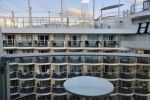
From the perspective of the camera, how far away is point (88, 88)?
6.98 ft

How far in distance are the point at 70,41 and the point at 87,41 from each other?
1383 mm

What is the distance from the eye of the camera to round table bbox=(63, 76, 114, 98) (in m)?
1.99

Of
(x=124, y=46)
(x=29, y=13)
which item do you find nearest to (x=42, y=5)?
(x=29, y=13)

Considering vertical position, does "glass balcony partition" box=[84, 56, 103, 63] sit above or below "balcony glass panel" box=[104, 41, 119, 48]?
below

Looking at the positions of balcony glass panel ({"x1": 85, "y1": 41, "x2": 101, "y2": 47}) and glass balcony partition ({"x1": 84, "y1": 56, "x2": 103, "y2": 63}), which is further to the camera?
balcony glass panel ({"x1": 85, "y1": 41, "x2": 101, "y2": 47})

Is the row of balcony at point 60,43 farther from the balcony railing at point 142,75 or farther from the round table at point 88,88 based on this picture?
the round table at point 88,88

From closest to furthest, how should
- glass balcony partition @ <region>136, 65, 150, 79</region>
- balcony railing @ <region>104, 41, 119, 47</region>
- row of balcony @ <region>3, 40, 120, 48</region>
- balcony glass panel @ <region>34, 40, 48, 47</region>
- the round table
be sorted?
the round table < glass balcony partition @ <region>136, 65, 150, 79</region> < row of balcony @ <region>3, 40, 120, 48</region> < balcony glass panel @ <region>34, 40, 48, 47</region> < balcony railing @ <region>104, 41, 119, 47</region>

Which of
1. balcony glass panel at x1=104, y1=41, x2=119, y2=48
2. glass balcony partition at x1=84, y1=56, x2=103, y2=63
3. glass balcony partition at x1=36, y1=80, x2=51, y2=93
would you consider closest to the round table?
glass balcony partition at x1=84, y1=56, x2=103, y2=63

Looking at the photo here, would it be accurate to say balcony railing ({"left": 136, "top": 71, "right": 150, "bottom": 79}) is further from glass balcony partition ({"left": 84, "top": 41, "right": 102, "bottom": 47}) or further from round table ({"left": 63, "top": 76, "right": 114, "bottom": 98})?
glass balcony partition ({"left": 84, "top": 41, "right": 102, "bottom": 47})

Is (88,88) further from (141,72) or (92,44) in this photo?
(92,44)

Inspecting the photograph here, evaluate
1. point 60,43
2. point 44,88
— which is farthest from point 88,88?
point 60,43

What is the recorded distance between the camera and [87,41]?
15492mm

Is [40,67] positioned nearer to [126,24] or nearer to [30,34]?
[30,34]

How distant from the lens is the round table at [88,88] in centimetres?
199
